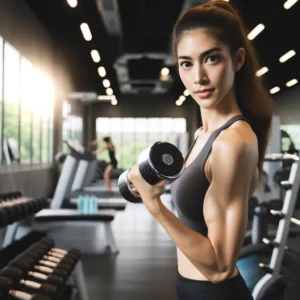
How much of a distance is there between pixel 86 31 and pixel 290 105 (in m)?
9.74

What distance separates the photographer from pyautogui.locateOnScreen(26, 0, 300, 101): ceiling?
658cm

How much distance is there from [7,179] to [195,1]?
3650mm

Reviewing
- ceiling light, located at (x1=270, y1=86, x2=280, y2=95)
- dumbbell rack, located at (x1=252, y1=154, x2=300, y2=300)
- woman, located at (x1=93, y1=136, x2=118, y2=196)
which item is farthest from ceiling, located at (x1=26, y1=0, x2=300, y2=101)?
dumbbell rack, located at (x1=252, y1=154, x2=300, y2=300)

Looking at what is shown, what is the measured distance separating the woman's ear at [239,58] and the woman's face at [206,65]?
0.05 ft

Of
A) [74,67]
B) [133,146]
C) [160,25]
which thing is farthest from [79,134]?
[160,25]

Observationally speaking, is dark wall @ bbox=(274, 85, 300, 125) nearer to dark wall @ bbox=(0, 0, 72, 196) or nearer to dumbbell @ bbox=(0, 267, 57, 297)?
dark wall @ bbox=(0, 0, 72, 196)

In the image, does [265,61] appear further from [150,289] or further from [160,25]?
[150,289]

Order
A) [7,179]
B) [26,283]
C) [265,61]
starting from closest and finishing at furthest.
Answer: [26,283]
[7,179]
[265,61]

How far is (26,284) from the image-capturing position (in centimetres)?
214

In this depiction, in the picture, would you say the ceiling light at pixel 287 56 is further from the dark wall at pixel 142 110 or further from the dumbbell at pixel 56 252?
the dumbbell at pixel 56 252

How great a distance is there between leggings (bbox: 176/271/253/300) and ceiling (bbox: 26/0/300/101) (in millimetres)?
4838

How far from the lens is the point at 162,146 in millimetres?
672

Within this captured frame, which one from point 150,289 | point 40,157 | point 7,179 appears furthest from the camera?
point 40,157

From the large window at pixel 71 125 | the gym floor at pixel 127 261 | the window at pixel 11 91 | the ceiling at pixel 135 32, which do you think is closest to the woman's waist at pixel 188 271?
the gym floor at pixel 127 261
